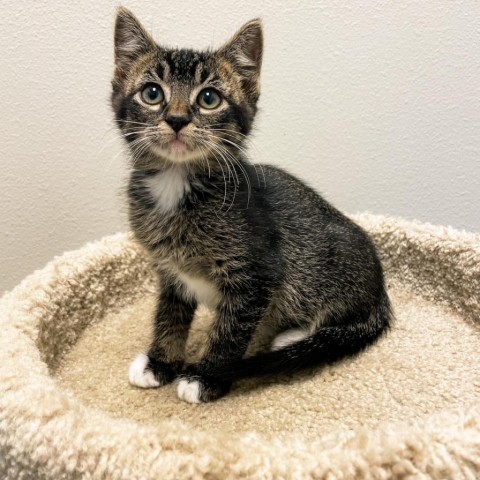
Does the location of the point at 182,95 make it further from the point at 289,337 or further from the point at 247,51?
the point at 289,337

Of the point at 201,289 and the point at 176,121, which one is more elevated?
the point at 176,121

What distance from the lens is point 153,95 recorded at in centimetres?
96

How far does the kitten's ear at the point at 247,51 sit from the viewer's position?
1.04 metres

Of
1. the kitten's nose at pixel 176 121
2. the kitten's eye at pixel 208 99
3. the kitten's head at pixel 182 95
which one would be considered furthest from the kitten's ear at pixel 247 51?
the kitten's nose at pixel 176 121

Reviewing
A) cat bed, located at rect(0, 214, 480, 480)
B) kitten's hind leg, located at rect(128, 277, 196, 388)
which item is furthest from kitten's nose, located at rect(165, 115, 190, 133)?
cat bed, located at rect(0, 214, 480, 480)

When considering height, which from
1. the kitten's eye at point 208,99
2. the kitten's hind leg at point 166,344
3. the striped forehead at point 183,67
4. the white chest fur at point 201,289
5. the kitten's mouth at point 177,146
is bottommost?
the kitten's hind leg at point 166,344

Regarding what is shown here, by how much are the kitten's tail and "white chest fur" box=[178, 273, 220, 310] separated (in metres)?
0.14

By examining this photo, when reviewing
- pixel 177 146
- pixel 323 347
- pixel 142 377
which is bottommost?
pixel 142 377

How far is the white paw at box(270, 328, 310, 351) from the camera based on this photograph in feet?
3.89

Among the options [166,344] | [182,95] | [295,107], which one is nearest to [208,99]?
[182,95]

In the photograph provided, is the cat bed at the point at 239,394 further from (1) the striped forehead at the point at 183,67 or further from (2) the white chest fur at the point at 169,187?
(1) the striped forehead at the point at 183,67

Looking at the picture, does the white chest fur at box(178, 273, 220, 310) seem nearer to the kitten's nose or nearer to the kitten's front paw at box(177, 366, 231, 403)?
the kitten's front paw at box(177, 366, 231, 403)

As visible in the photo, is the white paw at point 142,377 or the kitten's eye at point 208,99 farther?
the white paw at point 142,377

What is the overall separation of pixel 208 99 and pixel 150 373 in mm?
590
